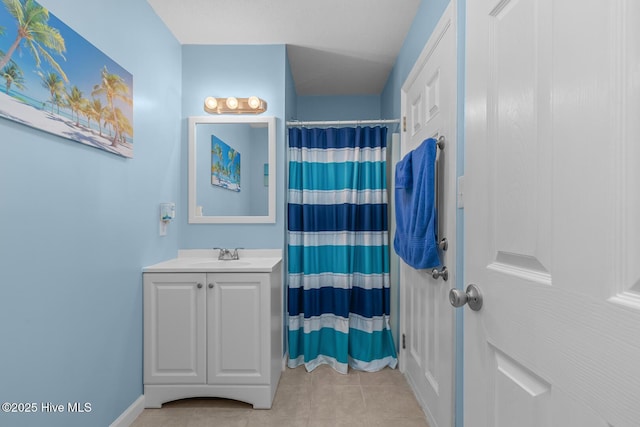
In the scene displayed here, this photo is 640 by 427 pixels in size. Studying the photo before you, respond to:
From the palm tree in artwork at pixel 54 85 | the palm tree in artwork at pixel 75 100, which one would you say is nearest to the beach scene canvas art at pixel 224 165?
the palm tree in artwork at pixel 75 100

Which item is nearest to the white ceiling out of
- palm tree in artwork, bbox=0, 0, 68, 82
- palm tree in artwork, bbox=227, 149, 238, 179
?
palm tree in artwork, bbox=227, 149, 238, 179

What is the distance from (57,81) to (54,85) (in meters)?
0.03

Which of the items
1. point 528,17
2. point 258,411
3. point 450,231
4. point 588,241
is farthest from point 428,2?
point 258,411

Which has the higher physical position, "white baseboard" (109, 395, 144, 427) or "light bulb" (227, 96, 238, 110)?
"light bulb" (227, 96, 238, 110)

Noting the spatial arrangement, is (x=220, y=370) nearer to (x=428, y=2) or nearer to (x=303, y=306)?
(x=303, y=306)

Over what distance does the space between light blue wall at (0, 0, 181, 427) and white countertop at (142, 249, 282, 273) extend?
0.15m

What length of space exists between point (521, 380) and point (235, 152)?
229 cm

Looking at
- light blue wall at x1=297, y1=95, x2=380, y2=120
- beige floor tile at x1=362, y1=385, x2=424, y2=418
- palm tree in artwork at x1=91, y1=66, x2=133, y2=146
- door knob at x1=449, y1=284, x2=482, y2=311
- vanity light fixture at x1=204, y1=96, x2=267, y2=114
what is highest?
light blue wall at x1=297, y1=95, x2=380, y2=120

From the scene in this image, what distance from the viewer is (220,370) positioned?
1.87 meters

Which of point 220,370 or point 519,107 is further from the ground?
point 519,107

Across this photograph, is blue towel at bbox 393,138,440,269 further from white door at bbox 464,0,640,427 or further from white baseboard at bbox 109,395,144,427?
white baseboard at bbox 109,395,144,427

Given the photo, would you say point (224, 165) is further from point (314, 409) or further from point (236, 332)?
point (314, 409)

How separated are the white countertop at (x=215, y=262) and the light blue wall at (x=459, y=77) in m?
1.07

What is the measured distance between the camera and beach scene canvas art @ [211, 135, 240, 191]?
2.45 metres
